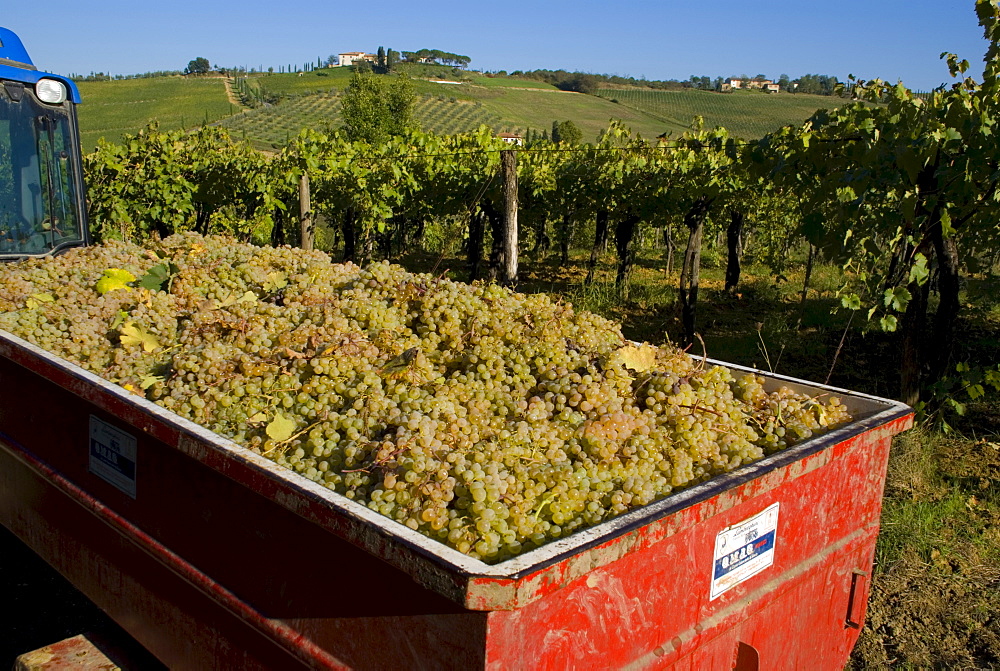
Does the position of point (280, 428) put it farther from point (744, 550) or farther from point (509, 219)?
point (509, 219)

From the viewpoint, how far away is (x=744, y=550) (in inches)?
71.8

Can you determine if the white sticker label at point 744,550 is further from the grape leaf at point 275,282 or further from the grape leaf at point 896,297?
the grape leaf at point 896,297

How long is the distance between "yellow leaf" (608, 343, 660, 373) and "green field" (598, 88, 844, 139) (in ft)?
148

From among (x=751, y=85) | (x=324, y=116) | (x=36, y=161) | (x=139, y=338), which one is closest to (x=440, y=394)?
(x=139, y=338)

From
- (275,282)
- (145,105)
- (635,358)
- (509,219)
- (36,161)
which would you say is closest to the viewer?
(635,358)

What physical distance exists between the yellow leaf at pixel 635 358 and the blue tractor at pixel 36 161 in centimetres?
375

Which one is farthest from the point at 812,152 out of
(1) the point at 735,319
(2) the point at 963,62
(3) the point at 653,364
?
(1) the point at 735,319

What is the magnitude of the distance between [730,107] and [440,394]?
6118 centimetres

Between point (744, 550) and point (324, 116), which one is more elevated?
point (324, 116)

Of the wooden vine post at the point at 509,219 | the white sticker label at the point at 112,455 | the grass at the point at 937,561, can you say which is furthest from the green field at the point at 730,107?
the white sticker label at the point at 112,455

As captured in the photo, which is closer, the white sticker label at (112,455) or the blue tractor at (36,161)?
the white sticker label at (112,455)

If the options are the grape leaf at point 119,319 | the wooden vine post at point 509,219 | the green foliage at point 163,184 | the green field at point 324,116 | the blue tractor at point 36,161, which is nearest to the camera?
the grape leaf at point 119,319

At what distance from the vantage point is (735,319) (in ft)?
30.1

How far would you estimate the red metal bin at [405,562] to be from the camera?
1.40m
